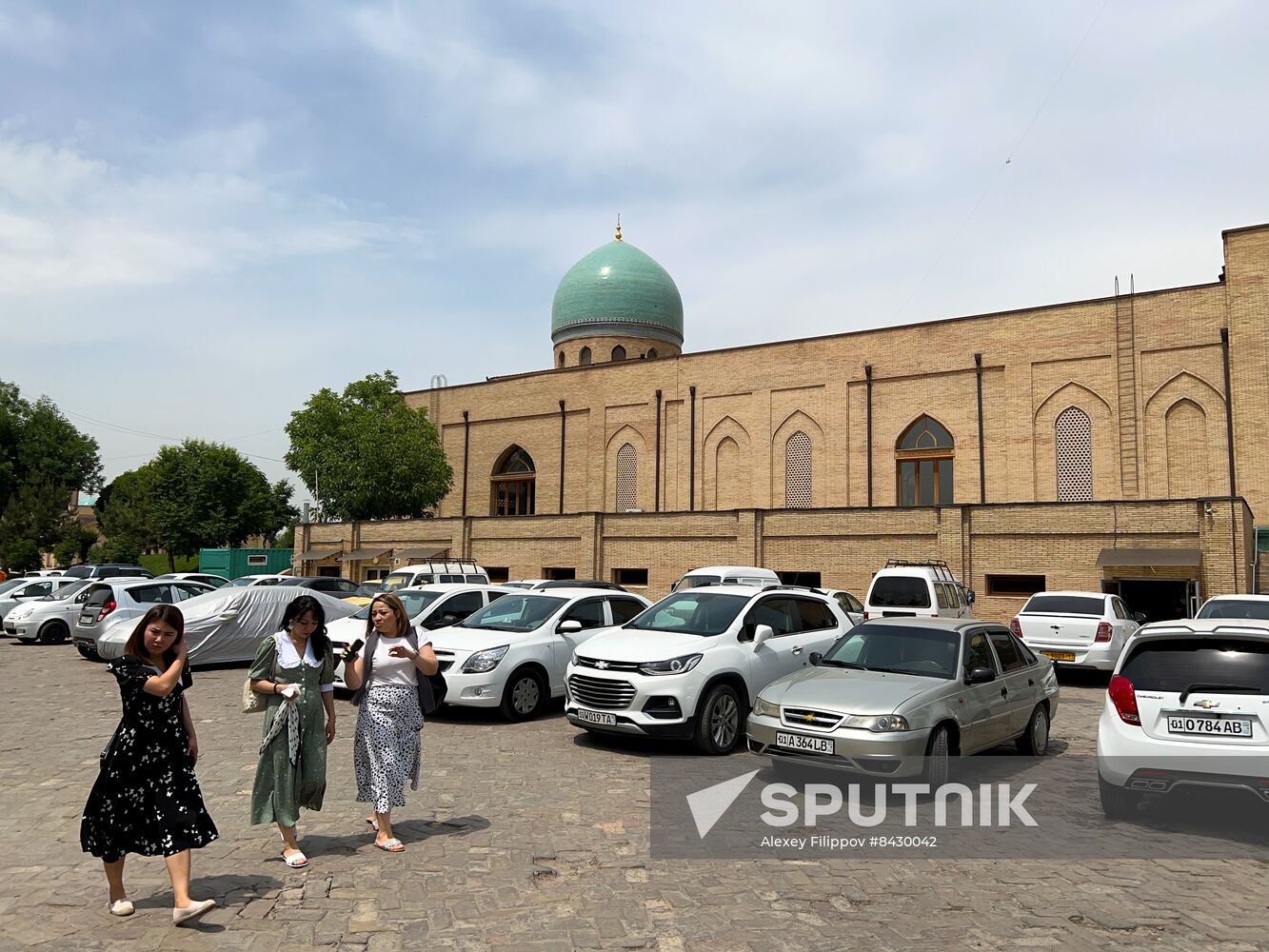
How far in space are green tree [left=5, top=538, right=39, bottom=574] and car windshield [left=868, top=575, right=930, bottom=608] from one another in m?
49.2

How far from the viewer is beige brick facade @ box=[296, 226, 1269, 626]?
2553 cm

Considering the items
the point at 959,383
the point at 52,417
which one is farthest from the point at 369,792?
the point at 52,417

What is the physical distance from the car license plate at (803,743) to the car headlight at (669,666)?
1819 millimetres

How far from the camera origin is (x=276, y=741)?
19.1 ft

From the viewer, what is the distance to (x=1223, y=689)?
257 inches

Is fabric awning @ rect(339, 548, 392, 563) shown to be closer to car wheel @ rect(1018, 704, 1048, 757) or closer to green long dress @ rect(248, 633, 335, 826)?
car wheel @ rect(1018, 704, 1048, 757)

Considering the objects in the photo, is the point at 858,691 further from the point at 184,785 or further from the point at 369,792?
the point at 184,785

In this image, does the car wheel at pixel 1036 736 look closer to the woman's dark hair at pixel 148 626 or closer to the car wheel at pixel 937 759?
the car wheel at pixel 937 759

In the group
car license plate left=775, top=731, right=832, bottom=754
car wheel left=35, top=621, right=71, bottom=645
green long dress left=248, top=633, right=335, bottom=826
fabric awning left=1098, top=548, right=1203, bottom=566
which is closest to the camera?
green long dress left=248, top=633, right=335, bottom=826

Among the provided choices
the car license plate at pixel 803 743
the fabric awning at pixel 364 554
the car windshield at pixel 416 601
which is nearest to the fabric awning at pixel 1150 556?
the car windshield at pixel 416 601

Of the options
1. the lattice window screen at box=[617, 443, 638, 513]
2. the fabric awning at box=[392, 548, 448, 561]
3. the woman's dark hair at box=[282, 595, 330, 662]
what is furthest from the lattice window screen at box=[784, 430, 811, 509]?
the woman's dark hair at box=[282, 595, 330, 662]

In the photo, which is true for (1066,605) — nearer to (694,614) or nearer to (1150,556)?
(1150,556)

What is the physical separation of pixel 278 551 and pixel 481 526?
57.0 feet

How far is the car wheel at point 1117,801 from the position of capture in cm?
697
